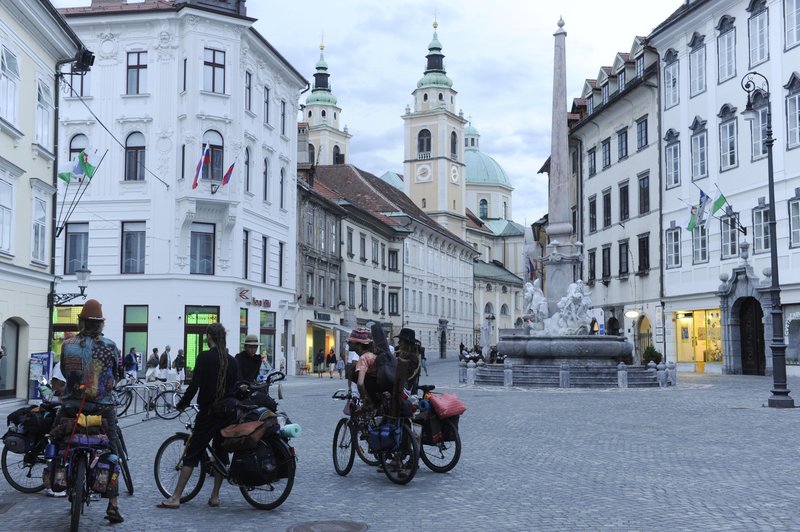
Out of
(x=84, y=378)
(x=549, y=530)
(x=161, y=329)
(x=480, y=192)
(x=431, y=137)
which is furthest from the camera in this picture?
(x=480, y=192)

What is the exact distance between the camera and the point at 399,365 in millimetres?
10148

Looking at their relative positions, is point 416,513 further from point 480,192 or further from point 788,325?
point 480,192

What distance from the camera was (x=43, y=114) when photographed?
2380 centimetres

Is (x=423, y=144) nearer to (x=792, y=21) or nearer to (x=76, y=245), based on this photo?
(x=76, y=245)

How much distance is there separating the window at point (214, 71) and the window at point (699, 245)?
68.7 feet

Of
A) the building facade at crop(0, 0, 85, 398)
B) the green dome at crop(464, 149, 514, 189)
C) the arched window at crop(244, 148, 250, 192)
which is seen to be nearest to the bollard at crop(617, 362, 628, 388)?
the building facade at crop(0, 0, 85, 398)

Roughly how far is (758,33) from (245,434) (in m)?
32.4

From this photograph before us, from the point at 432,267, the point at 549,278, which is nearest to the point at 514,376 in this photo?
the point at 549,278

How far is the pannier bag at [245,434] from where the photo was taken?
27.9ft

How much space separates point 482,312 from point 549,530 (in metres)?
100

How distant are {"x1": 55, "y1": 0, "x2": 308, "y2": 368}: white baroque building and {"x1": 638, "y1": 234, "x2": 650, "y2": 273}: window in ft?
62.4

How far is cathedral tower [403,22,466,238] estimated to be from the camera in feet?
342

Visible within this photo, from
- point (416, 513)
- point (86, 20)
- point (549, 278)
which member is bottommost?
point (416, 513)

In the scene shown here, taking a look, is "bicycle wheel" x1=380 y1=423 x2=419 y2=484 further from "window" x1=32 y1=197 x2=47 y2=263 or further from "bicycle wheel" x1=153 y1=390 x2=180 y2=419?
"window" x1=32 y1=197 x2=47 y2=263
